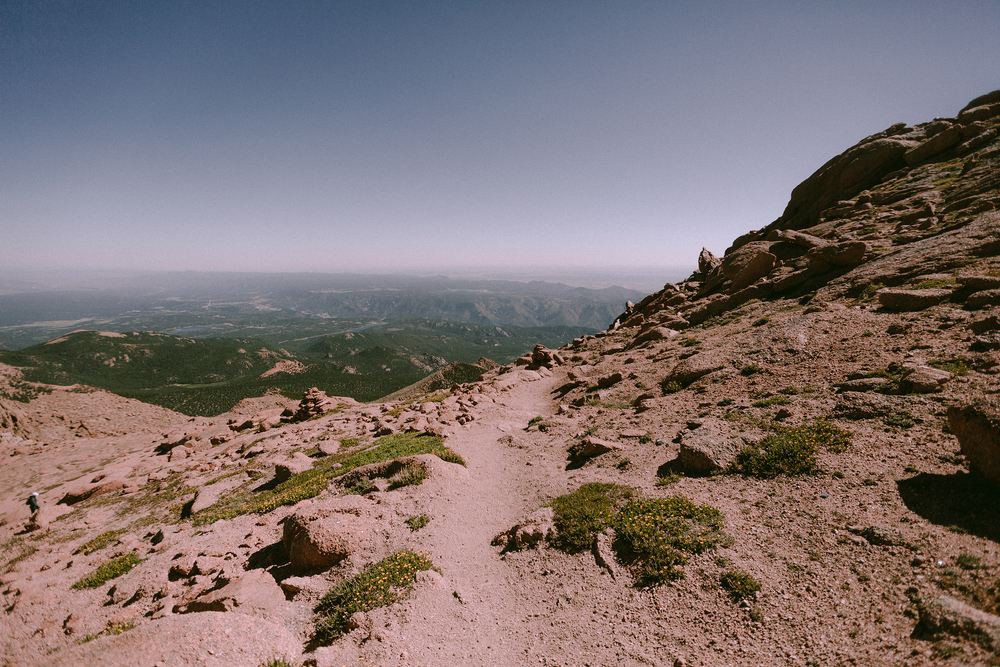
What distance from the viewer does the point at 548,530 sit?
452 inches

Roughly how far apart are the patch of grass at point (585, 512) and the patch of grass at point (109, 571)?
17.5 metres

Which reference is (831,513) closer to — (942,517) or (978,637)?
(942,517)

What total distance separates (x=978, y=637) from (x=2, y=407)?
86.4 meters

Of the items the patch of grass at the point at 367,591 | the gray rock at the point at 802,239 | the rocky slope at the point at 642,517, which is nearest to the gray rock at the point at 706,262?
the gray rock at the point at 802,239

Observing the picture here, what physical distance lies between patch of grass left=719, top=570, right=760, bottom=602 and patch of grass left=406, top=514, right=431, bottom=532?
9.48m

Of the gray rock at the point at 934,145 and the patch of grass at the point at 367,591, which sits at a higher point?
the gray rock at the point at 934,145

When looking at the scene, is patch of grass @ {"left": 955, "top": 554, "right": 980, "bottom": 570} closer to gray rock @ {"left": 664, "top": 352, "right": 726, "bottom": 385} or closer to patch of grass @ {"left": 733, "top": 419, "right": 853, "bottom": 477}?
patch of grass @ {"left": 733, "top": 419, "right": 853, "bottom": 477}

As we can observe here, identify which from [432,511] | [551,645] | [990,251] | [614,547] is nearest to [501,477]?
[432,511]

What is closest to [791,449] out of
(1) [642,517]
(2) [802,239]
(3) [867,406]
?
(3) [867,406]

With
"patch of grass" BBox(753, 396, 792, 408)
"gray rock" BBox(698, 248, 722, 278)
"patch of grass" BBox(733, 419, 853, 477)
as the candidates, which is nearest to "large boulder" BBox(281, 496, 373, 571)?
"patch of grass" BBox(733, 419, 853, 477)

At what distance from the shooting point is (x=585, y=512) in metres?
11.8

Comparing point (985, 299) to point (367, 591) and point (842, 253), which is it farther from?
point (367, 591)

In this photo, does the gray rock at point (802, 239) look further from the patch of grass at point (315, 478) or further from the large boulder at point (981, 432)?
the patch of grass at point (315, 478)

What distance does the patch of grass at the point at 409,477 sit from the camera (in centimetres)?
1438
